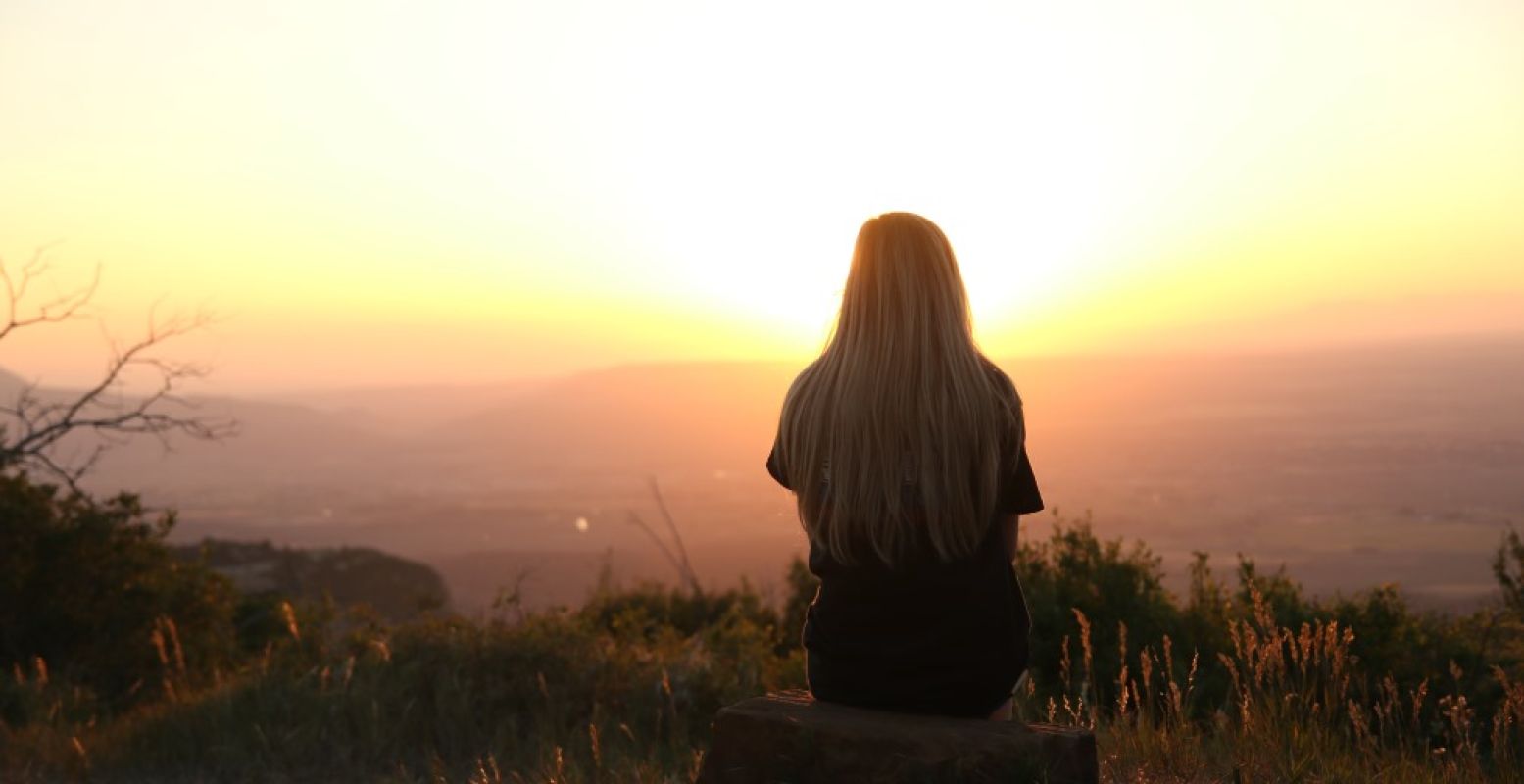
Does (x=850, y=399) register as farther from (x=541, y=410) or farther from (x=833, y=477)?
(x=541, y=410)

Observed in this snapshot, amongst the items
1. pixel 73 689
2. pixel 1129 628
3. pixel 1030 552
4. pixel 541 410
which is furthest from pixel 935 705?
pixel 541 410

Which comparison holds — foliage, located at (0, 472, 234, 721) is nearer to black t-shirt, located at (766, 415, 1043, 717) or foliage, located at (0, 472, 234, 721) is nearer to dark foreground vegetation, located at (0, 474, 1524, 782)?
dark foreground vegetation, located at (0, 474, 1524, 782)

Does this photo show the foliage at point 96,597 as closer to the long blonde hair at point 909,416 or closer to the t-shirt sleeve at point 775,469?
the t-shirt sleeve at point 775,469

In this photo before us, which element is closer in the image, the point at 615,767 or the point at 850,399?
the point at 850,399

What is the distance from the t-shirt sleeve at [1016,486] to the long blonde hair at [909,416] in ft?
0.27

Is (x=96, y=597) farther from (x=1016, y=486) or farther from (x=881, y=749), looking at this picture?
(x=1016, y=486)

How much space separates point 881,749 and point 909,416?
1014 millimetres

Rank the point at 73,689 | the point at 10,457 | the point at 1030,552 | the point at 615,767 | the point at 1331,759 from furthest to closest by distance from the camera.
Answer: the point at 10,457 → the point at 73,689 → the point at 1030,552 → the point at 615,767 → the point at 1331,759

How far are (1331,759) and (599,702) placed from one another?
460cm

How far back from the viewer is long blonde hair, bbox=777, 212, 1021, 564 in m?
3.61

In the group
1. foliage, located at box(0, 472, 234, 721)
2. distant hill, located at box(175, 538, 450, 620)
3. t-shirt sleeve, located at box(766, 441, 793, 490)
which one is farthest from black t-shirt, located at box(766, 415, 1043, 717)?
distant hill, located at box(175, 538, 450, 620)

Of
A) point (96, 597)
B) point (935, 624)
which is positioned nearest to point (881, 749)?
point (935, 624)

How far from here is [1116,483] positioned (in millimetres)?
48750

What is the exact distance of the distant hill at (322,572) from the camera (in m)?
21.1
